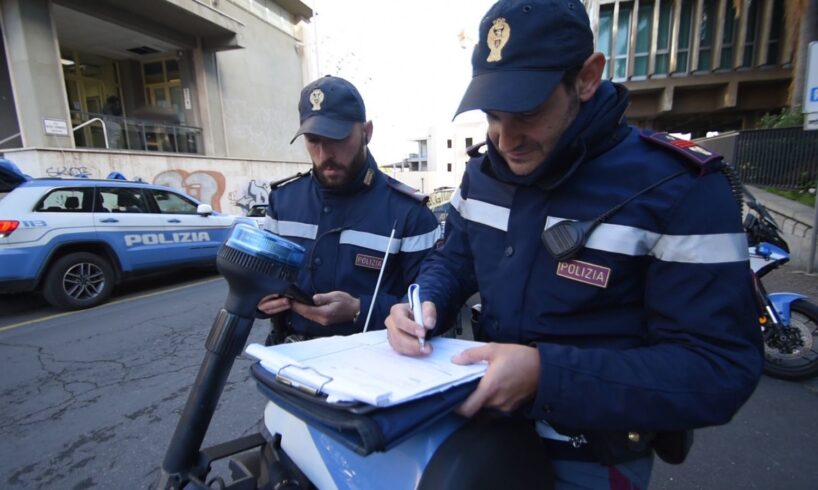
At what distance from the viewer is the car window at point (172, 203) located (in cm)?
742

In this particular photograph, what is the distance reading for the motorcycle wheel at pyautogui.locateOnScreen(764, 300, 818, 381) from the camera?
3400 millimetres

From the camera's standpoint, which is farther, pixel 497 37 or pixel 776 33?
pixel 776 33

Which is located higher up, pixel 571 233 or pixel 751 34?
pixel 751 34

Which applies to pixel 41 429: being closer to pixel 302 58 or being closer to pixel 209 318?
pixel 209 318

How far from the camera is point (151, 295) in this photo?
708cm

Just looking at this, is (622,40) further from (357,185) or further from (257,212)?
(357,185)

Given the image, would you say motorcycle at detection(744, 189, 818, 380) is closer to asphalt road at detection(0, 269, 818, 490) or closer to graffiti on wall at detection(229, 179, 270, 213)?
asphalt road at detection(0, 269, 818, 490)

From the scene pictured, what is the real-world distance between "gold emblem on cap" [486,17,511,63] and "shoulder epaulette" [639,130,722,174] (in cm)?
42

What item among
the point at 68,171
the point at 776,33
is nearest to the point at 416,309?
the point at 68,171

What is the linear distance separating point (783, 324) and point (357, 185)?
3602mm

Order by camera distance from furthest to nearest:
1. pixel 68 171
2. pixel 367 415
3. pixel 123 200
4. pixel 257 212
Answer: pixel 257 212, pixel 68 171, pixel 123 200, pixel 367 415

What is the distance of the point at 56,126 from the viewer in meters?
9.80

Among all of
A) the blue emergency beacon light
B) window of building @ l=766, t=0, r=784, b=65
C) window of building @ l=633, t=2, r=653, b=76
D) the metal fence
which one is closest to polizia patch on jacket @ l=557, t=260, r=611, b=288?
the blue emergency beacon light

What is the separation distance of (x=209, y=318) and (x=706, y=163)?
19.4 ft
